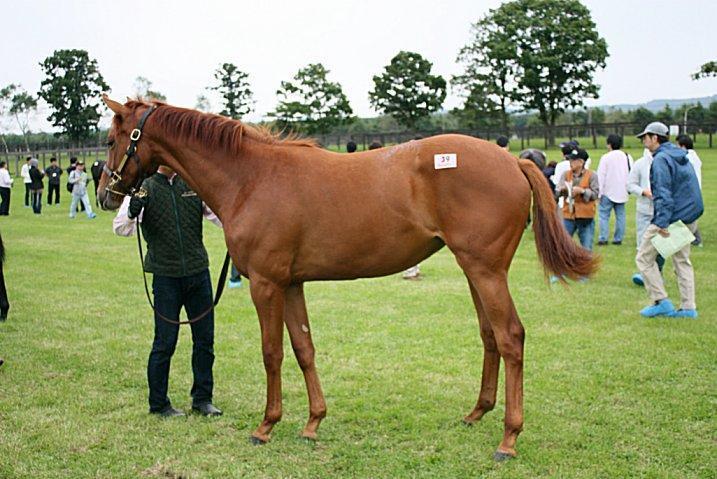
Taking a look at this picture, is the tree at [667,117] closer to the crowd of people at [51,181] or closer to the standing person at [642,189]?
the crowd of people at [51,181]

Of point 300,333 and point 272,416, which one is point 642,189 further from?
point 272,416

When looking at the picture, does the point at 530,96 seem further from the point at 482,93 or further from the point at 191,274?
the point at 191,274

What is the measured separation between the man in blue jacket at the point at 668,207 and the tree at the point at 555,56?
183 ft

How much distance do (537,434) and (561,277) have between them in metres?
1.13

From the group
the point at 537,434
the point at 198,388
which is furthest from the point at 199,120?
the point at 537,434

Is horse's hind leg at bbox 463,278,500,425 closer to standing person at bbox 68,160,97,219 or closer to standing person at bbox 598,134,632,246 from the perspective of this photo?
standing person at bbox 598,134,632,246

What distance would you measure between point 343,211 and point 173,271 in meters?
1.49

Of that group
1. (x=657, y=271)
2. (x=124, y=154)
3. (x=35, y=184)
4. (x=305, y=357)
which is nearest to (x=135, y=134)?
(x=124, y=154)

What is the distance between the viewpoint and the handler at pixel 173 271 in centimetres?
530

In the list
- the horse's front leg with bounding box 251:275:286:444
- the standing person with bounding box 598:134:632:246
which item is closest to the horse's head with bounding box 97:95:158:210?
the horse's front leg with bounding box 251:275:286:444

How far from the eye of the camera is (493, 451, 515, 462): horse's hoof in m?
4.50

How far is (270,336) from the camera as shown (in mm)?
4949

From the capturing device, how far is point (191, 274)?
5.38 meters

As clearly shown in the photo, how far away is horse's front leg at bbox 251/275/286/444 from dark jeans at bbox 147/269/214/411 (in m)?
0.75
